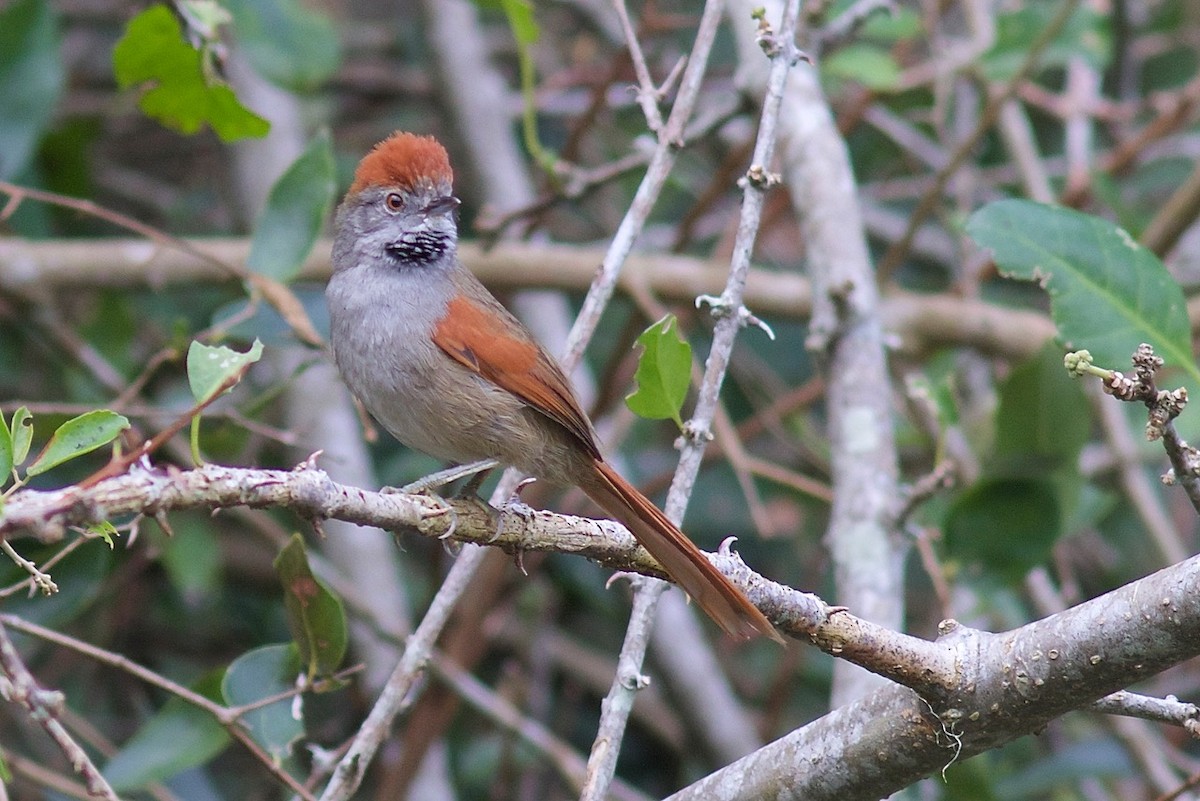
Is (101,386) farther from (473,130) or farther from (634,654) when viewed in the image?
(634,654)

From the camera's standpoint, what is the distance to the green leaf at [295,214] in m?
3.48

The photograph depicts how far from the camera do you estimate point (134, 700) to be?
453 cm

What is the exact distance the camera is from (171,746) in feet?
9.92

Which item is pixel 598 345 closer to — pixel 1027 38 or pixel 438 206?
pixel 1027 38

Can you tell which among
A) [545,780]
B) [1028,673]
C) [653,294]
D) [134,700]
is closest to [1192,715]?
[1028,673]

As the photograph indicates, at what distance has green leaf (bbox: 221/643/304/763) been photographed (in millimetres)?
2674

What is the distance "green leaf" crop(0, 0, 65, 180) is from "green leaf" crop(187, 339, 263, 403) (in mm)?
2836

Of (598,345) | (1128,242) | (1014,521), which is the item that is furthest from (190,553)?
(1128,242)

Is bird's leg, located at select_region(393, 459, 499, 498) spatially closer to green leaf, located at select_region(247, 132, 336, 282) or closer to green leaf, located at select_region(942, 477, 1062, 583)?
green leaf, located at select_region(247, 132, 336, 282)

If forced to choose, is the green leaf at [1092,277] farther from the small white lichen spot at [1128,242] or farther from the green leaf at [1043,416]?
the green leaf at [1043,416]

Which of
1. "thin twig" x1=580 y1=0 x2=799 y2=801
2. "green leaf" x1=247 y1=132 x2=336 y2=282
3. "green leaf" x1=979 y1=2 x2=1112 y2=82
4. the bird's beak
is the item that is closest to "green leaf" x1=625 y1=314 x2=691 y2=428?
"thin twig" x1=580 y1=0 x2=799 y2=801

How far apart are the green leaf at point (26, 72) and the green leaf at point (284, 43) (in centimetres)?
60

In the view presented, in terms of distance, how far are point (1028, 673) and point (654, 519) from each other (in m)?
0.70

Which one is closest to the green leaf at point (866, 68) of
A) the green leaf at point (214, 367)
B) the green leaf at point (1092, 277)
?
the green leaf at point (1092, 277)
